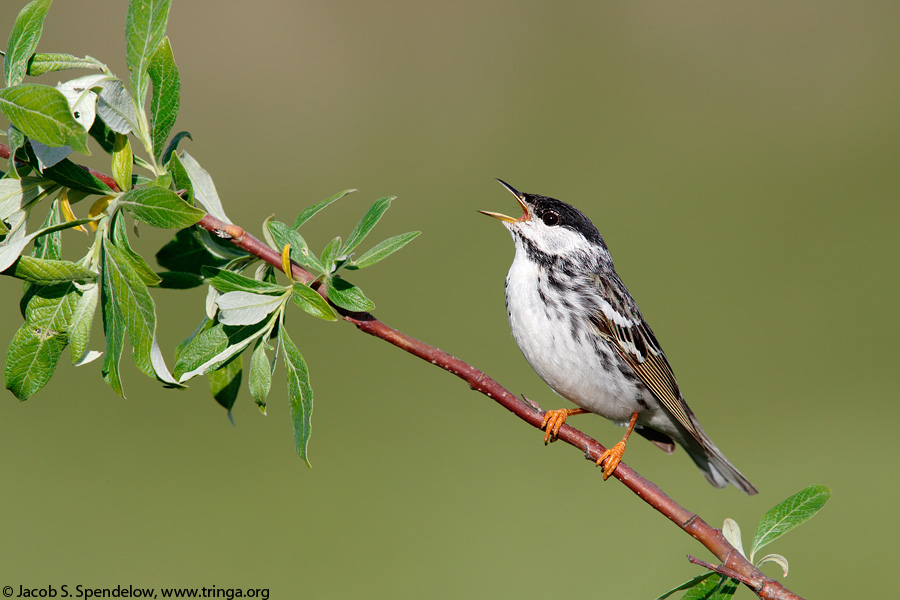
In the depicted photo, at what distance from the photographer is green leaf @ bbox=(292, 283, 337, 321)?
2.17m

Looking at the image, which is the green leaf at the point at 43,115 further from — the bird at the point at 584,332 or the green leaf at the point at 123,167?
the bird at the point at 584,332

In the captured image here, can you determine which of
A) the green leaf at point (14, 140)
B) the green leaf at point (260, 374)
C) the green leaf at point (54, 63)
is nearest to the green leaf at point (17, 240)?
the green leaf at point (14, 140)

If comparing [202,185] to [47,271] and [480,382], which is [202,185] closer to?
[47,271]

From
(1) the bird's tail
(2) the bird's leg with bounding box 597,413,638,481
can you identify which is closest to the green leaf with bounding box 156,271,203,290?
(2) the bird's leg with bounding box 597,413,638,481

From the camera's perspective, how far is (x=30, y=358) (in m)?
2.18

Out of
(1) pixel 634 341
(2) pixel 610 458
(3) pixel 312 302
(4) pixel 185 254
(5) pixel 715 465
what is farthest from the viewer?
(5) pixel 715 465

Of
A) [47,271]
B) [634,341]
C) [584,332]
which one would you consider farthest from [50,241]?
[634,341]

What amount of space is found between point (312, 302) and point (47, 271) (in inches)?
28.2

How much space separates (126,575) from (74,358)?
6.75 metres

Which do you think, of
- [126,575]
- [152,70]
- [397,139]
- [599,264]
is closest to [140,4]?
[152,70]

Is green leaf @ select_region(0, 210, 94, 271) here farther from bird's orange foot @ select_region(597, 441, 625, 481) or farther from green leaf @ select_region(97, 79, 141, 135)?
bird's orange foot @ select_region(597, 441, 625, 481)

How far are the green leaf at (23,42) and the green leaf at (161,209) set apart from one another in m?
0.42

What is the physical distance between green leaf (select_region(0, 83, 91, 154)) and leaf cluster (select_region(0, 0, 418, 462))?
0.06 meters

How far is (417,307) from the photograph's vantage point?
37.5 ft
